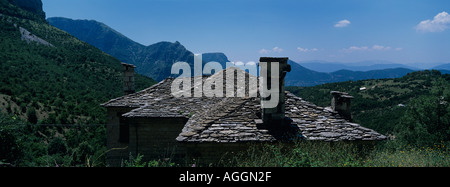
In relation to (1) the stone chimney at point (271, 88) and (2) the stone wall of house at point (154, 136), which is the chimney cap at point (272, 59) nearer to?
(1) the stone chimney at point (271, 88)

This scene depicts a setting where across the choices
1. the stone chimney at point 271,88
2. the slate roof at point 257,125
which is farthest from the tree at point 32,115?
the stone chimney at point 271,88

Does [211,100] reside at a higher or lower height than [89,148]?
higher

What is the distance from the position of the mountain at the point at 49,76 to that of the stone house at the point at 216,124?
1425 cm

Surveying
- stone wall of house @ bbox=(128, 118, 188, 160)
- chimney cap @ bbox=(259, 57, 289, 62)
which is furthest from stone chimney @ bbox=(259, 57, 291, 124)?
stone wall of house @ bbox=(128, 118, 188, 160)

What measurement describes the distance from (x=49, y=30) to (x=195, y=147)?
73462mm

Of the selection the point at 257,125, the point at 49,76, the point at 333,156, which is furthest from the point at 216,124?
the point at 49,76

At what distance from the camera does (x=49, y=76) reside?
129 ft

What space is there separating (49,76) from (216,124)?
1644 inches

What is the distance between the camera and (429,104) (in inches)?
867

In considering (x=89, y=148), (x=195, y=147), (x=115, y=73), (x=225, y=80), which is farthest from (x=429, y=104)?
(x=115, y=73)

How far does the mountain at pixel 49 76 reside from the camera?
2960cm
